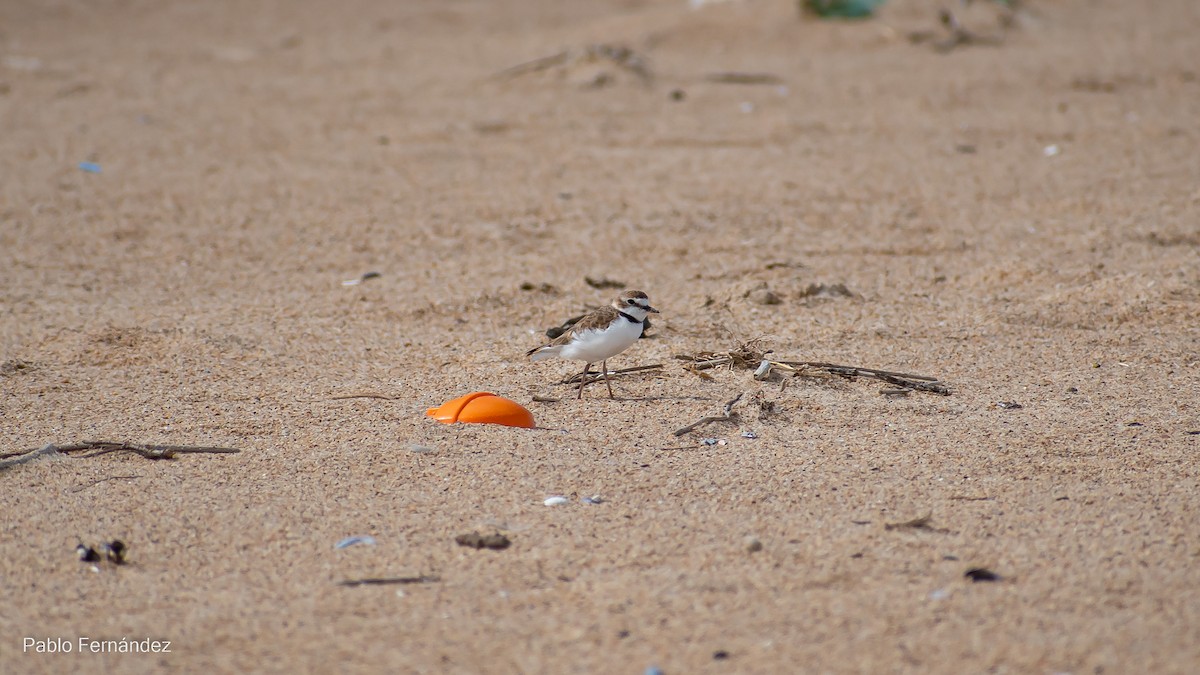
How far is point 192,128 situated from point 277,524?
22.2 ft

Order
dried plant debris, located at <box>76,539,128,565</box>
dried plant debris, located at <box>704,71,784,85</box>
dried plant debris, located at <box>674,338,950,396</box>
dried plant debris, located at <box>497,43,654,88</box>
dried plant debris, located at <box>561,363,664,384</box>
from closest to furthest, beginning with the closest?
dried plant debris, located at <box>76,539,128,565</box> < dried plant debris, located at <box>674,338,950,396</box> < dried plant debris, located at <box>561,363,664,384</box> < dried plant debris, located at <box>704,71,784,85</box> < dried plant debris, located at <box>497,43,654,88</box>

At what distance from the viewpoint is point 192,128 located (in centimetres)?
981

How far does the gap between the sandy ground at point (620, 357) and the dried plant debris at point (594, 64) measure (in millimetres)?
78

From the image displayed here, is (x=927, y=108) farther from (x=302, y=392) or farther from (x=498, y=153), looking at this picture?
(x=302, y=392)

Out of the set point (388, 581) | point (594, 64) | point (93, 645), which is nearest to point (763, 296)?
point (388, 581)

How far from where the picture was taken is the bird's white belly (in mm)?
4914

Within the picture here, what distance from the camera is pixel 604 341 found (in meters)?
4.92

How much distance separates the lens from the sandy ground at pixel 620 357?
3.38m

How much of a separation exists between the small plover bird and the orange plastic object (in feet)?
1.34

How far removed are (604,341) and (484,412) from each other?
0.60 meters

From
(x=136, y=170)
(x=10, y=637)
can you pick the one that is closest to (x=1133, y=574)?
(x=10, y=637)

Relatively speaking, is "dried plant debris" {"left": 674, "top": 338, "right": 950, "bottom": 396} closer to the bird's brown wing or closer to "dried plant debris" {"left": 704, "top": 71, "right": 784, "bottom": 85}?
the bird's brown wing

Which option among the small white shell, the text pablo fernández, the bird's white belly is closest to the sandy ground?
the text pablo fernández

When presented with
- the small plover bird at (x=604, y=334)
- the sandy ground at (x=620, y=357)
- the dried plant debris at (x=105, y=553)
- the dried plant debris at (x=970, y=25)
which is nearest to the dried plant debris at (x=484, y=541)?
the sandy ground at (x=620, y=357)
